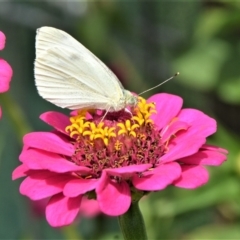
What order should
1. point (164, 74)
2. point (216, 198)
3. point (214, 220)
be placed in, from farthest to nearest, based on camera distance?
point (164, 74) → point (214, 220) → point (216, 198)

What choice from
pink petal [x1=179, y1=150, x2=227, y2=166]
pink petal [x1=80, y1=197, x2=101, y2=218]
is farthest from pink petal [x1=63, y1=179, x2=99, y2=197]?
pink petal [x1=80, y1=197, x2=101, y2=218]

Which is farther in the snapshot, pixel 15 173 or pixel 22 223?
pixel 22 223

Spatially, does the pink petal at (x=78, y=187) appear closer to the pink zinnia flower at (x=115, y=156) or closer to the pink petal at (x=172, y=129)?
the pink zinnia flower at (x=115, y=156)

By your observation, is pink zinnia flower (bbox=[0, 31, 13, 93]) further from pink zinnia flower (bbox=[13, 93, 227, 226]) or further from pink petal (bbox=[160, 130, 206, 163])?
pink petal (bbox=[160, 130, 206, 163])

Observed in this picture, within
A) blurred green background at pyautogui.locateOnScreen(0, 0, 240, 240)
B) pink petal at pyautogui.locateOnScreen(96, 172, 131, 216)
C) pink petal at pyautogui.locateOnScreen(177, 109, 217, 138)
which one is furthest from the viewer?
blurred green background at pyautogui.locateOnScreen(0, 0, 240, 240)

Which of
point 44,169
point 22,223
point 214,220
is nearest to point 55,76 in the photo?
point 44,169

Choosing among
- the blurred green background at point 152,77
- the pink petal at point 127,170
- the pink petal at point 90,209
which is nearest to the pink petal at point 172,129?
the pink petal at point 127,170

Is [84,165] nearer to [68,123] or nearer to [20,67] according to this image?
[68,123]

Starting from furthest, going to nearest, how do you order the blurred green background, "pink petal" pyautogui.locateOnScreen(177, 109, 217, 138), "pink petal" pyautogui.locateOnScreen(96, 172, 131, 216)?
the blurred green background → "pink petal" pyautogui.locateOnScreen(177, 109, 217, 138) → "pink petal" pyautogui.locateOnScreen(96, 172, 131, 216)

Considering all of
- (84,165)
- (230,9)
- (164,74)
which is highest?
(84,165)
